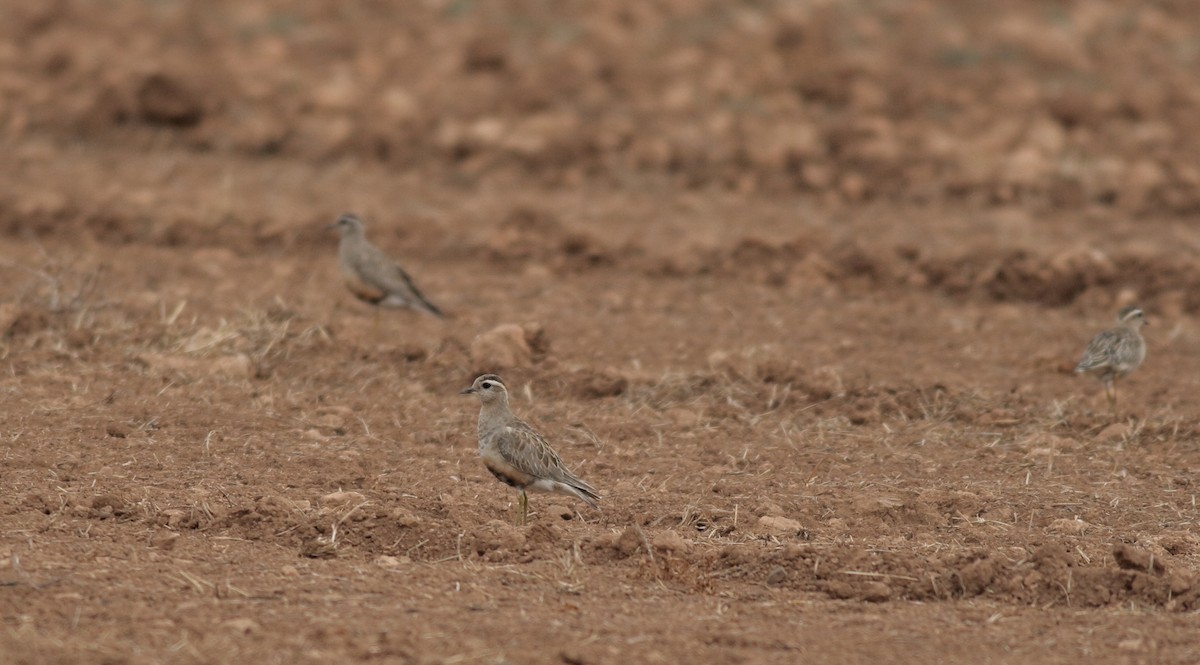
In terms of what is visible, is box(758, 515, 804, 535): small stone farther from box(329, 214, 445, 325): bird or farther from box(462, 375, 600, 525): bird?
box(329, 214, 445, 325): bird

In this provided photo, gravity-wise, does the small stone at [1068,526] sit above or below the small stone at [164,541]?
above

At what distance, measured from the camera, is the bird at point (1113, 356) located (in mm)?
11461

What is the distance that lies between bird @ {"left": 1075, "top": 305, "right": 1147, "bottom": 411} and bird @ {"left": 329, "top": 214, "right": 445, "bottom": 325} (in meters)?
4.98

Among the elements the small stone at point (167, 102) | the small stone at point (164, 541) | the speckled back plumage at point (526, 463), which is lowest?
the small stone at point (164, 541)

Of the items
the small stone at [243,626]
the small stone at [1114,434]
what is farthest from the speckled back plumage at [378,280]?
the small stone at [243,626]

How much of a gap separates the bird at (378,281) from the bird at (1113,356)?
4.98 meters

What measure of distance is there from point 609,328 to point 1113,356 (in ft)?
12.7

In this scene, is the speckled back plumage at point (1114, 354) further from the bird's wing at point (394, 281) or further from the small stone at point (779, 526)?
the bird's wing at point (394, 281)

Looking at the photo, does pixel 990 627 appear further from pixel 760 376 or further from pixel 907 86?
pixel 907 86

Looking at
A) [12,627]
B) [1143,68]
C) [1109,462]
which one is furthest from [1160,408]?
[1143,68]

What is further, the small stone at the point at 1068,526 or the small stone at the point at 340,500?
the small stone at the point at 1068,526

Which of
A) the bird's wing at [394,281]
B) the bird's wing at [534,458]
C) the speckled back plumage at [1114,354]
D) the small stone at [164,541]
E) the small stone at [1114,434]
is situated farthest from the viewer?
the bird's wing at [394,281]

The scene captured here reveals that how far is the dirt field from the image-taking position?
7793 mm

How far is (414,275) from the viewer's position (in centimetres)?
1483
